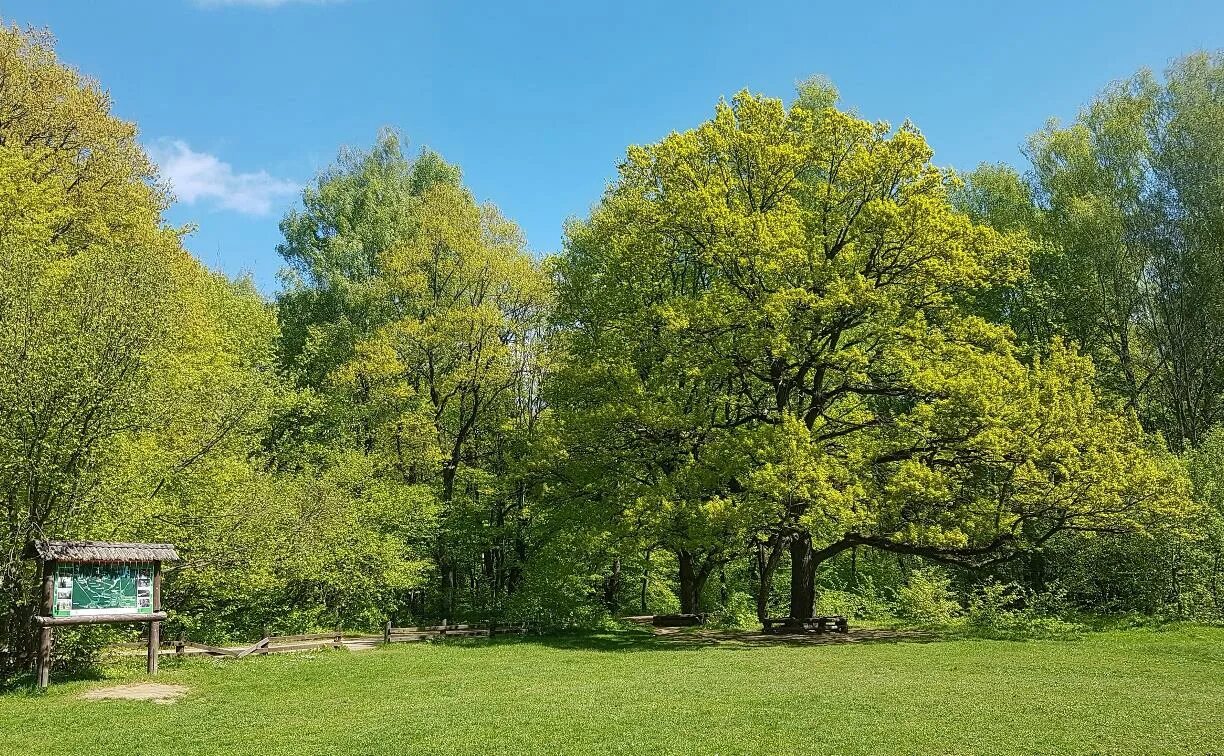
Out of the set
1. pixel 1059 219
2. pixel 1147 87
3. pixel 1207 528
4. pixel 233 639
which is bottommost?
pixel 233 639

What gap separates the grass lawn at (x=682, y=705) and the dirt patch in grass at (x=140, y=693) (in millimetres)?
318

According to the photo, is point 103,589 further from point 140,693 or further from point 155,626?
point 140,693

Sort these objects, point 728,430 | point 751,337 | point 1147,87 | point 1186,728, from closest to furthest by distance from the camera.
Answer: point 1186,728 → point 751,337 → point 728,430 → point 1147,87

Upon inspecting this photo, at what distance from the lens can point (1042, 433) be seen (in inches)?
842

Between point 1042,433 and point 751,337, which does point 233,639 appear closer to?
point 751,337

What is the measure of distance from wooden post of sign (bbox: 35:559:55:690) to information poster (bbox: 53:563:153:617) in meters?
0.09

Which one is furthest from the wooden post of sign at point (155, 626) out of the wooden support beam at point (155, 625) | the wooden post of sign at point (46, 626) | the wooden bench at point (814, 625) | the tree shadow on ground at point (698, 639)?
the wooden bench at point (814, 625)

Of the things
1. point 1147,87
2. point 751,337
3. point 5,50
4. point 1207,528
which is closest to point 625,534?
point 751,337

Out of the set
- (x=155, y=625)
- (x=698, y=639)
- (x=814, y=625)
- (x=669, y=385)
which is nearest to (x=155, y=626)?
(x=155, y=625)

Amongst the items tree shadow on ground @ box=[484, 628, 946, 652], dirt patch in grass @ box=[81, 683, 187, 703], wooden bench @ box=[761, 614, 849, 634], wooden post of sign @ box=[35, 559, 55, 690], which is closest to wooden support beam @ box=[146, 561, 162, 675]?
dirt patch in grass @ box=[81, 683, 187, 703]

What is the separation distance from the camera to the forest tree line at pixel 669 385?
1877 centimetres

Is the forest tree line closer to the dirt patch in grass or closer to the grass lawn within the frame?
the dirt patch in grass

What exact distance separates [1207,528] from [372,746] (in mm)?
23775

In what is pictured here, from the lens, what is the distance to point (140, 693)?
14570 mm
